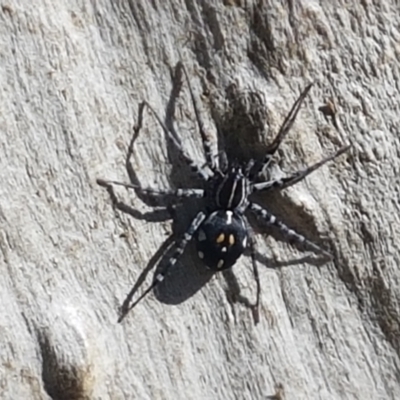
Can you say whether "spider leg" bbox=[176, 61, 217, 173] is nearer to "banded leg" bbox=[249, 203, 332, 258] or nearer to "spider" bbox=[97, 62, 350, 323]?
"spider" bbox=[97, 62, 350, 323]

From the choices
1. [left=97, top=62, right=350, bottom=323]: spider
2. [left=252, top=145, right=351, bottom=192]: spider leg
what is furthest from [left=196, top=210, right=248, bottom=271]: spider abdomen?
[left=252, top=145, right=351, bottom=192]: spider leg

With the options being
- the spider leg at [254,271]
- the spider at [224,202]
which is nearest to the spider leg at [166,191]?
the spider at [224,202]

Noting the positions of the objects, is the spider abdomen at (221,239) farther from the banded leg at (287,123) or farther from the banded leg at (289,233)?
the banded leg at (287,123)

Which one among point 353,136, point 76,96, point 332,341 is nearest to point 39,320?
point 76,96

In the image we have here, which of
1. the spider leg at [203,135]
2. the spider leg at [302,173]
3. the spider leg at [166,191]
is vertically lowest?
the spider leg at [302,173]

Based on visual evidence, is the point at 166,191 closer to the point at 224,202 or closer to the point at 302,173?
the point at 224,202

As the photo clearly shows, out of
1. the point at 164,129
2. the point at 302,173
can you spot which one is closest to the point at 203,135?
the point at 164,129

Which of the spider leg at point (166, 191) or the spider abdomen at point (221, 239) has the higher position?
the spider leg at point (166, 191)
